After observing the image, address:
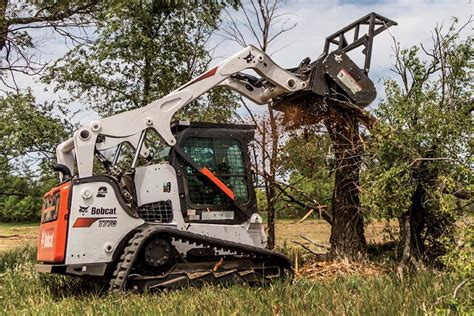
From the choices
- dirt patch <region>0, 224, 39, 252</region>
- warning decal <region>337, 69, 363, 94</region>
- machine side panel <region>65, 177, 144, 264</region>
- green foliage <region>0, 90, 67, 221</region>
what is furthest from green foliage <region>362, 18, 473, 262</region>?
dirt patch <region>0, 224, 39, 252</region>

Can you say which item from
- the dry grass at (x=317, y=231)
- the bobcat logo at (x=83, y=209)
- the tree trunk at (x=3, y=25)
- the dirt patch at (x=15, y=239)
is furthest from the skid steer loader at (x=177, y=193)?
the dirt patch at (x=15, y=239)

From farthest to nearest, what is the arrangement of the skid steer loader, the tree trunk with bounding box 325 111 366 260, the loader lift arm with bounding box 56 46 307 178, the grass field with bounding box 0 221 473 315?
the tree trunk with bounding box 325 111 366 260 → the loader lift arm with bounding box 56 46 307 178 → the skid steer loader → the grass field with bounding box 0 221 473 315

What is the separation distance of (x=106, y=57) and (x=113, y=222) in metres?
6.80

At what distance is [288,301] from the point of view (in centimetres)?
509

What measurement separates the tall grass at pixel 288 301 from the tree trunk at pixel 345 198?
2.01 m

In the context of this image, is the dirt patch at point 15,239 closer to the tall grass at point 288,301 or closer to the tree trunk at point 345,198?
the tree trunk at point 345,198

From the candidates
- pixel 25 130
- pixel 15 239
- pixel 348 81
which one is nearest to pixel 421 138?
pixel 348 81

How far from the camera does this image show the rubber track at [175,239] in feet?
21.7

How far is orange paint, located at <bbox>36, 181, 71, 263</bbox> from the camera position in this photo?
675 centimetres

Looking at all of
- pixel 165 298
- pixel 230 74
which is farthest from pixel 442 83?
pixel 165 298

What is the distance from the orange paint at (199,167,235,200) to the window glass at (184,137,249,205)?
0.26ft

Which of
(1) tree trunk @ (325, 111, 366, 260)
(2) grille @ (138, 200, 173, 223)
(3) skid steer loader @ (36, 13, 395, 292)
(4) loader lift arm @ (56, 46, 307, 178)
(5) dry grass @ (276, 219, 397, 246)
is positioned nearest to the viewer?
(3) skid steer loader @ (36, 13, 395, 292)

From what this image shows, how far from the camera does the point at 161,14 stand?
13.4 m

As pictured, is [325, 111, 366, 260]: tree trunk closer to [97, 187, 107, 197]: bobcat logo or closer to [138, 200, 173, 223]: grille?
[138, 200, 173, 223]: grille
